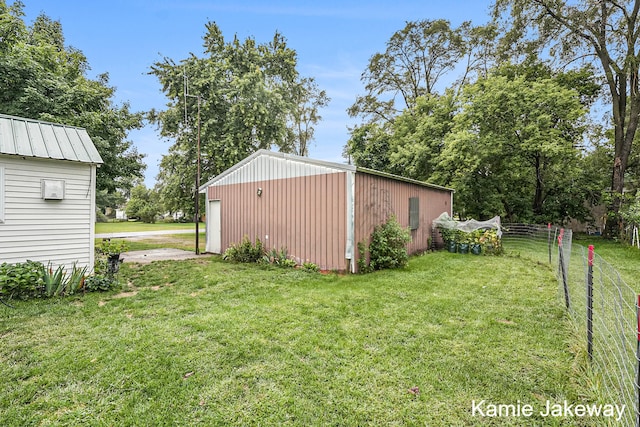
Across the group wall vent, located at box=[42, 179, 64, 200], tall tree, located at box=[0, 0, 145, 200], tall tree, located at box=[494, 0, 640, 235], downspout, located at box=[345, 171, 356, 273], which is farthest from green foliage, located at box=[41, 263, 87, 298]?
tall tree, located at box=[494, 0, 640, 235]

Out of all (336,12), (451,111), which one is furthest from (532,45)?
(336,12)

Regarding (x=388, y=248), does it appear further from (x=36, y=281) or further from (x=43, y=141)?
(x=43, y=141)

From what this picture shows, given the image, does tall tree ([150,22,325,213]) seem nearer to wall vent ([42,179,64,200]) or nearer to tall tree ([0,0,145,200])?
tall tree ([0,0,145,200])

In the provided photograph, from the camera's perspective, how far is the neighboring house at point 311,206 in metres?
6.27

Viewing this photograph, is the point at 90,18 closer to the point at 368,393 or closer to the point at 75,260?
the point at 75,260

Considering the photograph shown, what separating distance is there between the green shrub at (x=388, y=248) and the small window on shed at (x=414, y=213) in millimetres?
1911

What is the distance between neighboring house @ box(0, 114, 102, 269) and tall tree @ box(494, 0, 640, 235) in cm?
1554

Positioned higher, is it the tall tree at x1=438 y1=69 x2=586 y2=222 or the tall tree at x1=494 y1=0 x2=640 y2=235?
the tall tree at x1=494 y1=0 x2=640 y2=235

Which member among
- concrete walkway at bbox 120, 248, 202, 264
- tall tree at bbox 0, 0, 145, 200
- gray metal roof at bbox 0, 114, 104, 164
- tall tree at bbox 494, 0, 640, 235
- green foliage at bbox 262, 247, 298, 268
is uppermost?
tall tree at bbox 494, 0, 640, 235

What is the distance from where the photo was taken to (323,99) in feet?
72.3

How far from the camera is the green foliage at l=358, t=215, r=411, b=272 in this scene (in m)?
6.56

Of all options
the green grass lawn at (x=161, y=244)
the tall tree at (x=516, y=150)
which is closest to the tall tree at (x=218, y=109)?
the green grass lawn at (x=161, y=244)

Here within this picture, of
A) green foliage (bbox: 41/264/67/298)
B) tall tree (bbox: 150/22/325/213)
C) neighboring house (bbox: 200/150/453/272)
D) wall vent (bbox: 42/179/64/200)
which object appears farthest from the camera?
tall tree (bbox: 150/22/325/213)

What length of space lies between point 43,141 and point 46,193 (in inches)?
36.2
